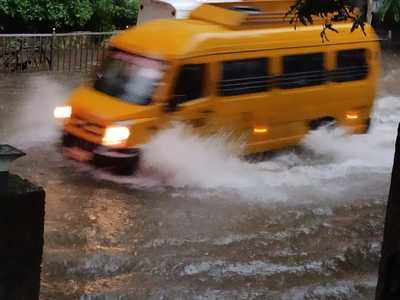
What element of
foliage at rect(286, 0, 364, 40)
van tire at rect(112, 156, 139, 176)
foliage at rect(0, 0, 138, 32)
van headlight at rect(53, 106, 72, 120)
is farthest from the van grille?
foliage at rect(0, 0, 138, 32)

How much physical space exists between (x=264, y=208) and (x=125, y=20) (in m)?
14.7

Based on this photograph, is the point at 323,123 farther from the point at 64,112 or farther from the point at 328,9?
the point at 328,9

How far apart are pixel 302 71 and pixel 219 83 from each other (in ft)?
5.96

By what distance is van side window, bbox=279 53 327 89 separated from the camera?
40.7 feet

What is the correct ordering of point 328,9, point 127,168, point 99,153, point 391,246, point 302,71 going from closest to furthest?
1. point 391,246
2. point 328,9
3. point 99,153
4. point 127,168
5. point 302,71

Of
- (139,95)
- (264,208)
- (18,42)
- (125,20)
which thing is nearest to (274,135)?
(264,208)

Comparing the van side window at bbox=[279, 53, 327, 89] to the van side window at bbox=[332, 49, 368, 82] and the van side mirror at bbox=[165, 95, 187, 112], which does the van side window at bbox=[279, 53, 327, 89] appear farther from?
the van side mirror at bbox=[165, 95, 187, 112]

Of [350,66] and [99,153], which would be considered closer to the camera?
[99,153]

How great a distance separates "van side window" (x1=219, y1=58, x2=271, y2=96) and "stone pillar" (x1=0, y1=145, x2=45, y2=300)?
6943 millimetres

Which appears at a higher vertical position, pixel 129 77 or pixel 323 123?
pixel 129 77

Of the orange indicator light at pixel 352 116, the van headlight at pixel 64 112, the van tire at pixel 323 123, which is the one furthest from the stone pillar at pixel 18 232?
the orange indicator light at pixel 352 116

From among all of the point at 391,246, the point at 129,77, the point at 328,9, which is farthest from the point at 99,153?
the point at 391,246

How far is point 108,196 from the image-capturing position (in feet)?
36.6

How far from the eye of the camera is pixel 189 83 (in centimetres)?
1124
